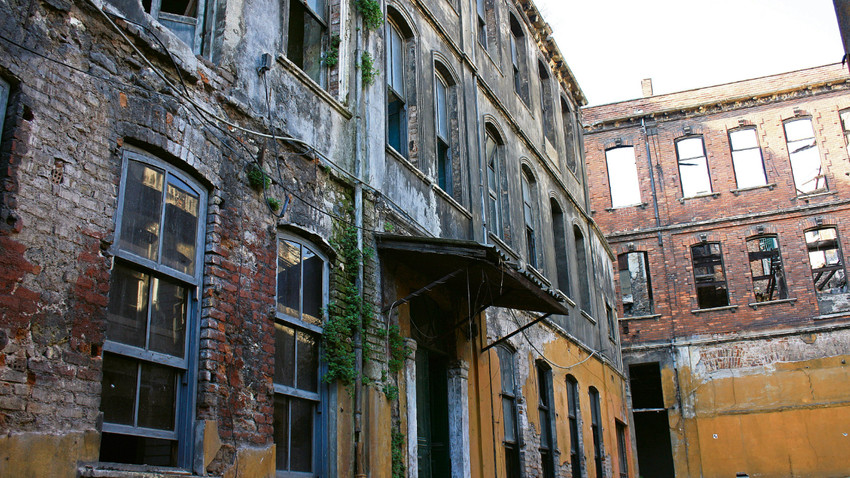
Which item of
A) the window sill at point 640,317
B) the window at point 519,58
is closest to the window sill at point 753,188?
the window sill at point 640,317

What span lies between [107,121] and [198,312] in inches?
64.7

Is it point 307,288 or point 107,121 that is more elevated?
point 107,121

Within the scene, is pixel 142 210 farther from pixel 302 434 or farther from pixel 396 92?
pixel 396 92

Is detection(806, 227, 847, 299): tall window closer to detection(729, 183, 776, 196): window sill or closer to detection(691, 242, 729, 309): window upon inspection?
detection(729, 183, 776, 196): window sill

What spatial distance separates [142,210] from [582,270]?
14.0 m

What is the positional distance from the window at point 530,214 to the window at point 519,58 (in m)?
1.96

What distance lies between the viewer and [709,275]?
2695cm

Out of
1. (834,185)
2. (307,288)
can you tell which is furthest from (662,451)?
(307,288)

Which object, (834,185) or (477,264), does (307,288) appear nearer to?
(477,264)

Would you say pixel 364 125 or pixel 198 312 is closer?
pixel 198 312

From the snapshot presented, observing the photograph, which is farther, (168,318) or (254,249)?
(254,249)

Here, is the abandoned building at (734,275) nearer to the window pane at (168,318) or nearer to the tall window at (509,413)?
the tall window at (509,413)

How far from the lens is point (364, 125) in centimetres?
912

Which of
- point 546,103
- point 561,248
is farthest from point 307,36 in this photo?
point 546,103
